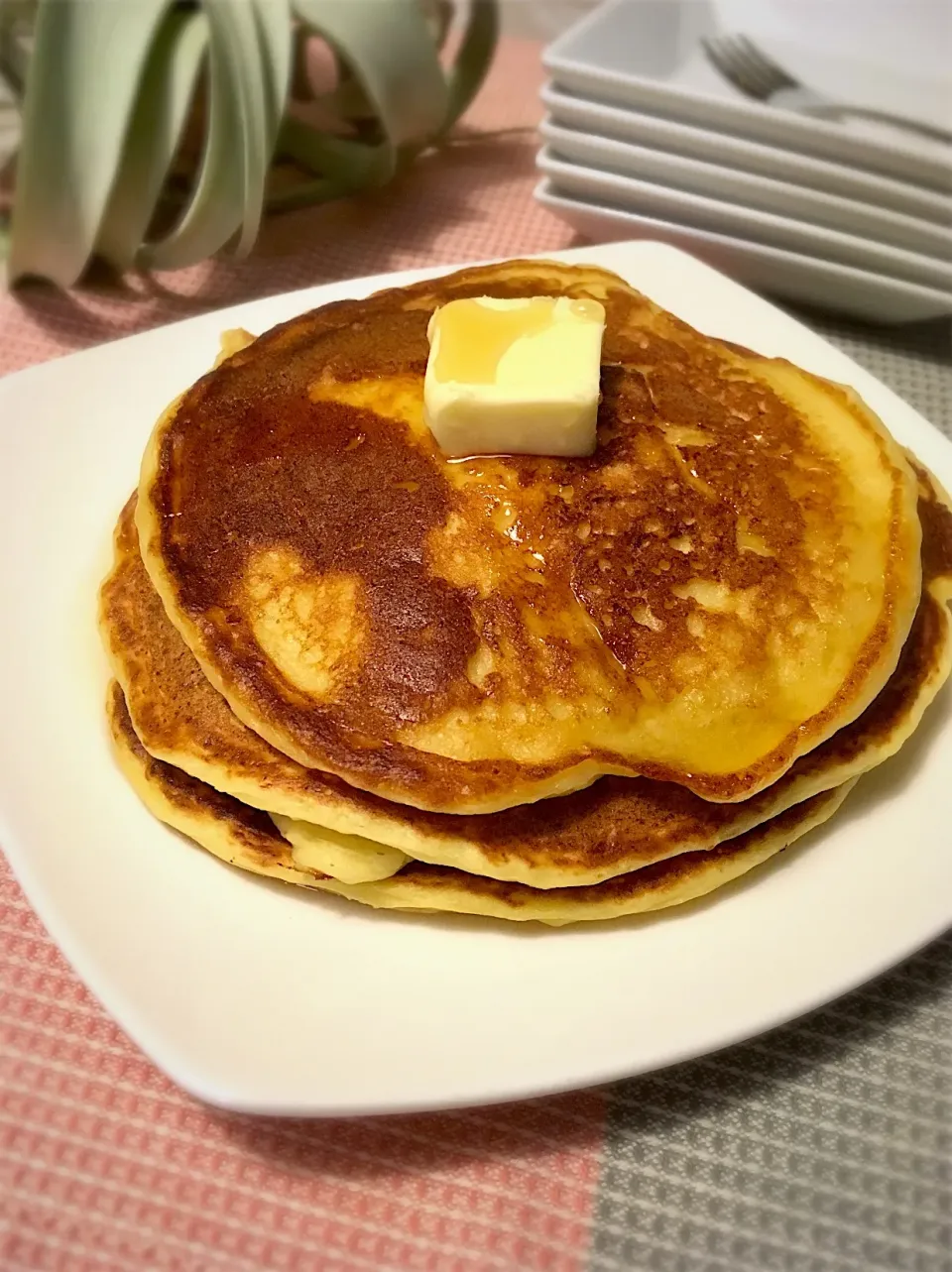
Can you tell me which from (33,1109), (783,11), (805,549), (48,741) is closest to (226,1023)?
(33,1109)

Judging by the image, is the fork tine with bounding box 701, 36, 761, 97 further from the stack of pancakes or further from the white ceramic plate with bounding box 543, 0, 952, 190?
the stack of pancakes

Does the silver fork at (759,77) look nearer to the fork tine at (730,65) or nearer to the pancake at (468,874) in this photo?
the fork tine at (730,65)

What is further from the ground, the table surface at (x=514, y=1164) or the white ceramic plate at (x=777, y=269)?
the white ceramic plate at (x=777, y=269)

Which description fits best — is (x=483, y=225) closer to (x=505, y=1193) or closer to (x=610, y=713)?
(x=610, y=713)

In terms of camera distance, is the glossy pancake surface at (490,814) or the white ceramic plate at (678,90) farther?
the white ceramic plate at (678,90)

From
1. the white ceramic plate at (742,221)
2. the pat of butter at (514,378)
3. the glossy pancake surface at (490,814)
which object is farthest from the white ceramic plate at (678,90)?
the glossy pancake surface at (490,814)

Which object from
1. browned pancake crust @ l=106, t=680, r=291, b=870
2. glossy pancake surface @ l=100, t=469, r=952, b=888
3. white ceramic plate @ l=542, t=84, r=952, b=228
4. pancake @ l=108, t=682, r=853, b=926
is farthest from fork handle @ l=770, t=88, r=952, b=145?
browned pancake crust @ l=106, t=680, r=291, b=870
